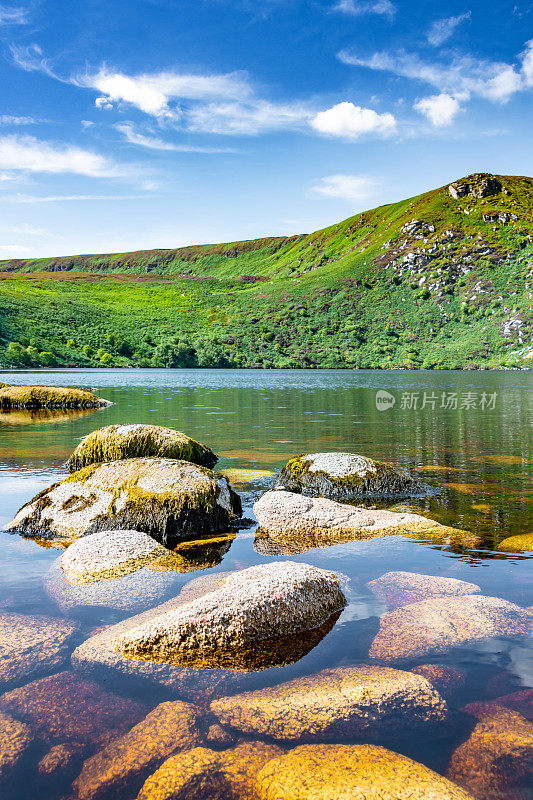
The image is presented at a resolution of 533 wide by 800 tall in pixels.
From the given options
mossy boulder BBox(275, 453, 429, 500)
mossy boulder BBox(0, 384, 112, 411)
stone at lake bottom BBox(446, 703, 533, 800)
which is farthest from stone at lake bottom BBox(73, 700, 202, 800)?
mossy boulder BBox(0, 384, 112, 411)

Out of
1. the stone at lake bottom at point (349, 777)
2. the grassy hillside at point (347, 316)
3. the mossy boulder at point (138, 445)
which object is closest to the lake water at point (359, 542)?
the stone at lake bottom at point (349, 777)

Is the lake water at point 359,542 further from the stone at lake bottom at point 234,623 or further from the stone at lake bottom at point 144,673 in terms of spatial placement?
the stone at lake bottom at point 234,623

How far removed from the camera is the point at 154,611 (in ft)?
22.0

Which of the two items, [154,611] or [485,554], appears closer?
[154,611]

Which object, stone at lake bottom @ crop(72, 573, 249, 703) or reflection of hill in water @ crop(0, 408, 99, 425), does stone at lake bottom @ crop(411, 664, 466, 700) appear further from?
reflection of hill in water @ crop(0, 408, 99, 425)

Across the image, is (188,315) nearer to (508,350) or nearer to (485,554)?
(508,350)

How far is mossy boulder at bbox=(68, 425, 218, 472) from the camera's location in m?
14.7

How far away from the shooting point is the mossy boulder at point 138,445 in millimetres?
14688

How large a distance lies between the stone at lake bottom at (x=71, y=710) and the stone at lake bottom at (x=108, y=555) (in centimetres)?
257

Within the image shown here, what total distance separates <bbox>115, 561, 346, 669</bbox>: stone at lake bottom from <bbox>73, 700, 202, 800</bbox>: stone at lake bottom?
83cm

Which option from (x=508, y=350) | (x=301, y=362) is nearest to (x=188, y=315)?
(x=301, y=362)

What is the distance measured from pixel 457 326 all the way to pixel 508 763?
151875mm

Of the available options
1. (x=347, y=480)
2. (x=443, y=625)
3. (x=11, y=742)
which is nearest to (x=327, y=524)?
(x=347, y=480)

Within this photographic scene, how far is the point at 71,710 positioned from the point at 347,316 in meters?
159
